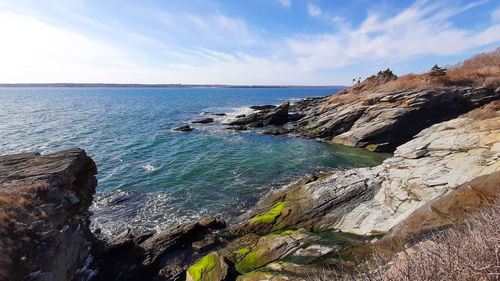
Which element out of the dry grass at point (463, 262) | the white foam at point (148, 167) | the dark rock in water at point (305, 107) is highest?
the dry grass at point (463, 262)

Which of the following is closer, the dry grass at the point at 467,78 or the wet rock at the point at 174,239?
the wet rock at the point at 174,239

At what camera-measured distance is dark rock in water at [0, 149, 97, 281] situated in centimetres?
680

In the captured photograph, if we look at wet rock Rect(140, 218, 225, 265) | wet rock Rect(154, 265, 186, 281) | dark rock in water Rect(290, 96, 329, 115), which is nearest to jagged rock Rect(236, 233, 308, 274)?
wet rock Rect(154, 265, 186, 281)

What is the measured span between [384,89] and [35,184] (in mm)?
40461

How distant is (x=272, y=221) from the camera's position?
1252cm

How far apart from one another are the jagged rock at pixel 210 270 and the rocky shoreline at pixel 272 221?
45 mm

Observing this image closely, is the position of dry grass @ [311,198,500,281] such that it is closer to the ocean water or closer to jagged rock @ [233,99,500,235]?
jagged rock @ [233,99,500,235]

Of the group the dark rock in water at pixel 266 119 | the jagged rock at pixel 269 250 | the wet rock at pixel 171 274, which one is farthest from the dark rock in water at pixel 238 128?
the wet rock at pixel 171 274

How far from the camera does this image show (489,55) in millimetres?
34375

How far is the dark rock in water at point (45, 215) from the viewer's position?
6.80 metres

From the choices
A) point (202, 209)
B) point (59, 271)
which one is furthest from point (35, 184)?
point (202, 209)

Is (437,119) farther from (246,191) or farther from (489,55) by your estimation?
(246,191)

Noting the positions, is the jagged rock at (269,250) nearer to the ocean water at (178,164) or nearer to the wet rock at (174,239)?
the wet rock at (174,239)

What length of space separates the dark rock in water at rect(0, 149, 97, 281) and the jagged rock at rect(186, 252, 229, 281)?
4587 millimetres
